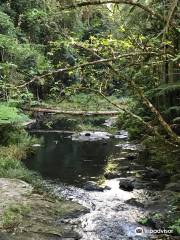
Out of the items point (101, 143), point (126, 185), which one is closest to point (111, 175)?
point (126, 185)

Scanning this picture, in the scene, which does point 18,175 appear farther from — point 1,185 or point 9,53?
point 9,53

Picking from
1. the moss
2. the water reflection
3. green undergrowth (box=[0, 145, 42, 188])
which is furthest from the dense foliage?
the water reflection

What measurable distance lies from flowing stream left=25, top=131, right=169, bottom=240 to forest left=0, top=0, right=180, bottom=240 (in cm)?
2

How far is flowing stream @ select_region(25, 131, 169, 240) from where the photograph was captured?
7914 millimetres

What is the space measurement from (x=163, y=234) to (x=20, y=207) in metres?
2.81

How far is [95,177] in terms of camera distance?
1204 cm

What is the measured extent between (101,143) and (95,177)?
18.4ft

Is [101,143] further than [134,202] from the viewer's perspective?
Yes

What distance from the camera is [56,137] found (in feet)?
62.6

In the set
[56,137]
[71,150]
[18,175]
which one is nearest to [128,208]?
[18,175]

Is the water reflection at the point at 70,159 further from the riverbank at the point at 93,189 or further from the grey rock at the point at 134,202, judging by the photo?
the grey rock at the point at 134,202

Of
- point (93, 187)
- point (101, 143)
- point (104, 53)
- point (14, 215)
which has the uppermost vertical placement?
point (104, 53)

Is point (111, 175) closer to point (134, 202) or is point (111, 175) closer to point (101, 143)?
point (134, 202)

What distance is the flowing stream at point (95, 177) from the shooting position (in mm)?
7914
